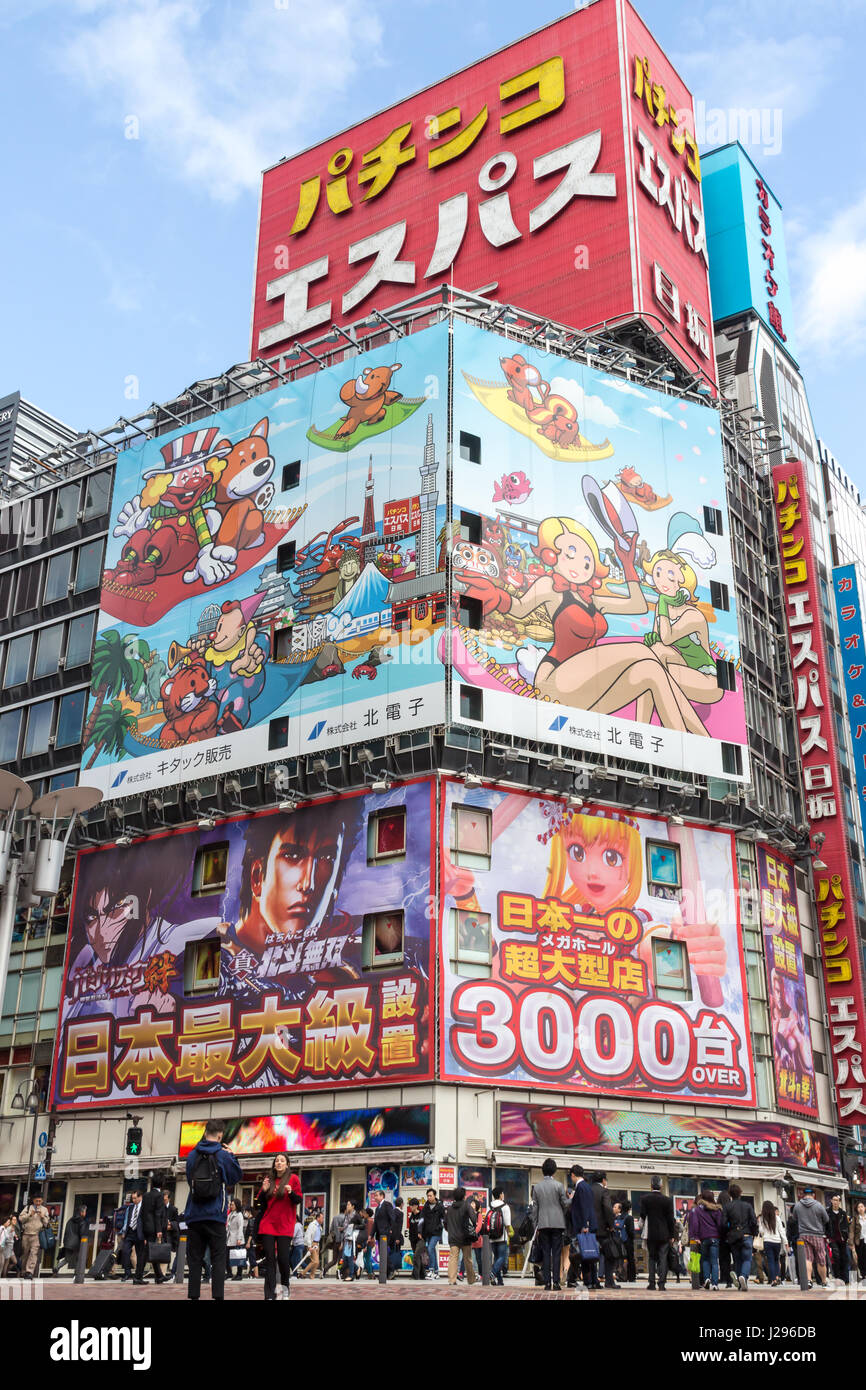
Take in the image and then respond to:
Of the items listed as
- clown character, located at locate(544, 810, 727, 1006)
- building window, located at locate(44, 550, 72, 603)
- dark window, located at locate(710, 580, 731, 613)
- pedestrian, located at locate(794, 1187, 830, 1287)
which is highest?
building window, located at locate(44, 550, 72, 603)

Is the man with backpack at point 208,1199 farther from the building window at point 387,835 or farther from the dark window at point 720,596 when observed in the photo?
the dark window at point 720,596

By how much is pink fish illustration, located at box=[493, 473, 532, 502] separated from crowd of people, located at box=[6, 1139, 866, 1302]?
23.1 meters

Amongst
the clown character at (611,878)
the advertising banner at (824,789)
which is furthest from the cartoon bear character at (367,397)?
the advertising banner at (824,789)

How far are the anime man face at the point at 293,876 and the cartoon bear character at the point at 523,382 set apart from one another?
17.4 m

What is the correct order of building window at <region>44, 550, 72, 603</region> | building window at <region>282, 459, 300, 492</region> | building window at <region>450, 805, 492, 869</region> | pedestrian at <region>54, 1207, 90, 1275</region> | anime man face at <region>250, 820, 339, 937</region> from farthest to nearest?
building window at <region>44, 550, 72, 603</region> → building window at <region>282, 459, 300, 492</region> → anime man face at <region>250, 820, 339, 937</region> → building window at <region>450, 805, 492, 869</region> → pedestrian at <region>54, 1207, 90, 1275</region>

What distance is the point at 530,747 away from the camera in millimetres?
43562

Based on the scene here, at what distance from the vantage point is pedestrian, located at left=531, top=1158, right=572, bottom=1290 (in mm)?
20719

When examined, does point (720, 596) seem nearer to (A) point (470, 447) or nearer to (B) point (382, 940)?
(A) point (470, 447)

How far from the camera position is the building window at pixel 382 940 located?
40.8 metres

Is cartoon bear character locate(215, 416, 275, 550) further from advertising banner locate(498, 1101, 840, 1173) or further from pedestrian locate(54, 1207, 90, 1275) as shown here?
pedestrian locate(54, 1207, 90, 1275)

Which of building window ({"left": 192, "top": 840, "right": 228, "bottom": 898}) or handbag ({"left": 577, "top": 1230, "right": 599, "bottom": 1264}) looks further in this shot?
building window ({"left": 192, "top": 840, "right": 228, "bottom": 898})

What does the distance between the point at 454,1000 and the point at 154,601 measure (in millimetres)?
22293

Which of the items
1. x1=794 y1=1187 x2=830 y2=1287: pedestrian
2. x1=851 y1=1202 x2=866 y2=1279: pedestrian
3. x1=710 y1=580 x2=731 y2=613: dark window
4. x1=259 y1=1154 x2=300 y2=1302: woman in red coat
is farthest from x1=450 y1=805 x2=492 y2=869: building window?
x1=259 y1=1154 x2=300 y2=1302: woman in red coat
